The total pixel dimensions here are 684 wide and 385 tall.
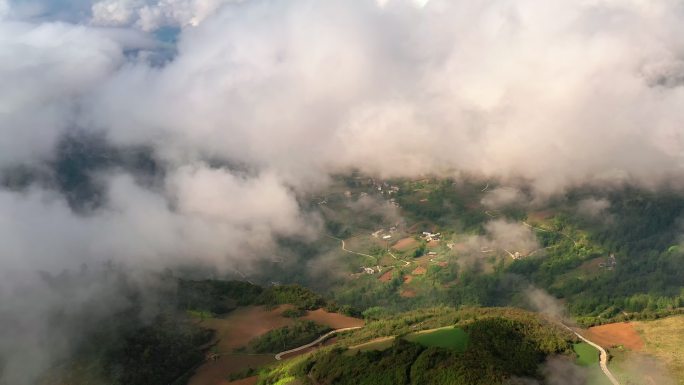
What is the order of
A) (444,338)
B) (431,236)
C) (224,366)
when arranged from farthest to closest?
1. (431,236)
2. (224,366)
3. (444,338)

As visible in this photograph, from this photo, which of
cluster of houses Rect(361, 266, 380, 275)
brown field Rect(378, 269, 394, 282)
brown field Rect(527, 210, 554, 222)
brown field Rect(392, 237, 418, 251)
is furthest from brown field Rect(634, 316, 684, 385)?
brown field Rect(392, 237, 418, 251)

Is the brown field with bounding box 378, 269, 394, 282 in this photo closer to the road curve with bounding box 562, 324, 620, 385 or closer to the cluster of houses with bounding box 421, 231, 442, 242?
the cluster of houses with bounding box 421, 231, 442, 242

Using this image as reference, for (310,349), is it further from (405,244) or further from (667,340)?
(405,244)

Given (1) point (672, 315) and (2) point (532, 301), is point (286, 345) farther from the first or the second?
(2) point (532, 301)

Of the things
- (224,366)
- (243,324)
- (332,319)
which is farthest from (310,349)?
(243,324)

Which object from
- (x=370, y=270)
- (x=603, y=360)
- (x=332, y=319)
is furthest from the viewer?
(x=370, y=270)
